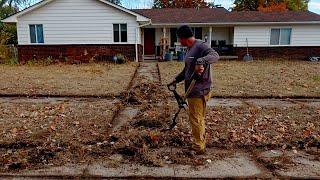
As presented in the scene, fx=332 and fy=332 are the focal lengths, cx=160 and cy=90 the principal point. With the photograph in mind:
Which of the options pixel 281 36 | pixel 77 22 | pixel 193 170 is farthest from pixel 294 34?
pixel 193 170

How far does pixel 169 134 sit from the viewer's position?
18.0 feet

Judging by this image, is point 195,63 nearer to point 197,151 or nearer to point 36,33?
point 197,151

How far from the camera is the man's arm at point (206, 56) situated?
4114 mm

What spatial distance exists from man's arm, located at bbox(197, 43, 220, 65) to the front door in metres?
20.0

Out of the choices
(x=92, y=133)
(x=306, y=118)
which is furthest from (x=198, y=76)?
(x=306, y=118)

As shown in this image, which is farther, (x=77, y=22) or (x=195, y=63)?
(x=77, y=22)

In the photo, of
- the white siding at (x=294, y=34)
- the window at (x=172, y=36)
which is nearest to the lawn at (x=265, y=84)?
the white siding at (x=294, y=34)

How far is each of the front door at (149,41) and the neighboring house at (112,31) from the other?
185cm

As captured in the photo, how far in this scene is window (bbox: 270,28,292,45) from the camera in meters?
21.6

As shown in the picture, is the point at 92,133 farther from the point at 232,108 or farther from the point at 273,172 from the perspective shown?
the point at 232,108

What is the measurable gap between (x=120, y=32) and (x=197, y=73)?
16.0 m

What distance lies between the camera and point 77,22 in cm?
1941

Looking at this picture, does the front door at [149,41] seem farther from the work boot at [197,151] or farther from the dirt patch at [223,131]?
the work boot at [197,151]

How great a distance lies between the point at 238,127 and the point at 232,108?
167 centimetres
